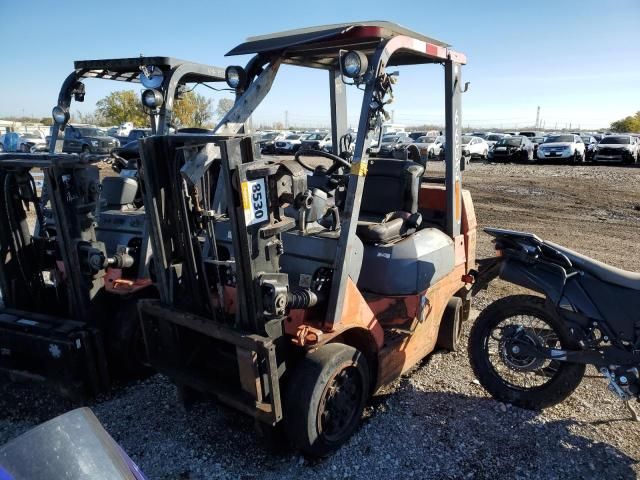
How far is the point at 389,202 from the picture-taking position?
15.0 feet

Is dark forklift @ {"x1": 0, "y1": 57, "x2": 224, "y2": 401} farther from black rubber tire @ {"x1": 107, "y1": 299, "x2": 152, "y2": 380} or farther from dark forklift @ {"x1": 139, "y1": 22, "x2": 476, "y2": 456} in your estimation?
dark forklift @ {"x1": 139, "y1": 22, "x2": 476, "y2": 456}

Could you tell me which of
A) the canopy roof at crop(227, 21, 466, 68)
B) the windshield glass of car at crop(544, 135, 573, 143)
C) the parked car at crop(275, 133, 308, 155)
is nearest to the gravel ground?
the canopy roof at crop(227, 21, 466, 68)

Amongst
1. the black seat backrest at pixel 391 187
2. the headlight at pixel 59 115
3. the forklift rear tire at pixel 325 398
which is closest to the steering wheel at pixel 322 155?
the black seat backrest at pixel 391 187

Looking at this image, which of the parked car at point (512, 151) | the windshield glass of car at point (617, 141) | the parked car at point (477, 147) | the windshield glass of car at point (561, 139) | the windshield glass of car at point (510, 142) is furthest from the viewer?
the parked car at point (477, 147)

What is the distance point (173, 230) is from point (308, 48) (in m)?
1.80

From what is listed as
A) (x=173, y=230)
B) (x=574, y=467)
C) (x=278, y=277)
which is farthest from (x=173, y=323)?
(x=574, y=467)

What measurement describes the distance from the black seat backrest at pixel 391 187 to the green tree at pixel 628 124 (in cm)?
7028

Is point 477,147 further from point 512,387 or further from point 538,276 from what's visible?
point 512,387

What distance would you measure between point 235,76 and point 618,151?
25.5 metres

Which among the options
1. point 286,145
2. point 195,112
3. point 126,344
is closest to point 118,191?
point 126,344

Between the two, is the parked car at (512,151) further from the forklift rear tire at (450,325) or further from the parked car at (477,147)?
the forklift rear tire at (450,325)

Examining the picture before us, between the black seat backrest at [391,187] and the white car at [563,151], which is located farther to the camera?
the white car at [563,151]

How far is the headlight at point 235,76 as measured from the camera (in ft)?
13.2

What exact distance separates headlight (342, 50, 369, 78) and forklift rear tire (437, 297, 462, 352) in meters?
2.35
